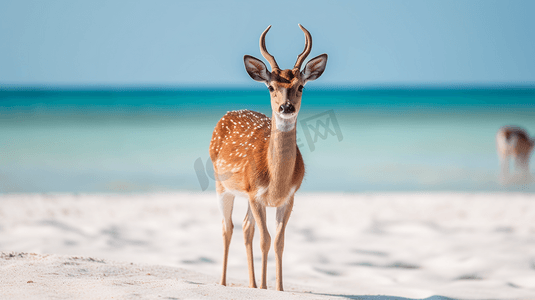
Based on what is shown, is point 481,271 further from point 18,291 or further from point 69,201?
point 69,201

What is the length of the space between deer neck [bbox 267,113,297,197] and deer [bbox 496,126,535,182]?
1133cm

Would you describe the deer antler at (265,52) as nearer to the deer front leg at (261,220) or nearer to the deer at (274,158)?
the deer at (274,158)

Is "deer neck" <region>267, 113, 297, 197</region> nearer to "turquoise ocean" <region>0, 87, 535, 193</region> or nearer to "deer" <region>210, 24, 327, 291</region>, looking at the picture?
"deer" <region>210, 24, 327, 291</region>

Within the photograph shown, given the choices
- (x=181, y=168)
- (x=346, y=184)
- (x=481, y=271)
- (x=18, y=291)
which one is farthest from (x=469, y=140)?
(x=18, y=291)

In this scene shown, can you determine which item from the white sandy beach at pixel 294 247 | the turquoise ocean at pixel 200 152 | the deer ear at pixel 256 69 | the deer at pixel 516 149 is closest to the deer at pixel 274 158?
the deer ear at pixel 256 69

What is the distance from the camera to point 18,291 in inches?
138

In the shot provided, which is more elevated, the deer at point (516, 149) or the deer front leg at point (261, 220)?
the deer at point (516, 149)

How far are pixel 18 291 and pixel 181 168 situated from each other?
10413 mm

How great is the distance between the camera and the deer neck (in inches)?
161

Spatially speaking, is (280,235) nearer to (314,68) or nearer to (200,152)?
(314,68)

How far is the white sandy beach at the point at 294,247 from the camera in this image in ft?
13.4

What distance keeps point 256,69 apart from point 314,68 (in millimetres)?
537

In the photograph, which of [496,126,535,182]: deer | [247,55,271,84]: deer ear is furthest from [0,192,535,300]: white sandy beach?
[496,126,535,182]: deer

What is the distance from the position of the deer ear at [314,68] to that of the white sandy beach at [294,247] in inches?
76.0
